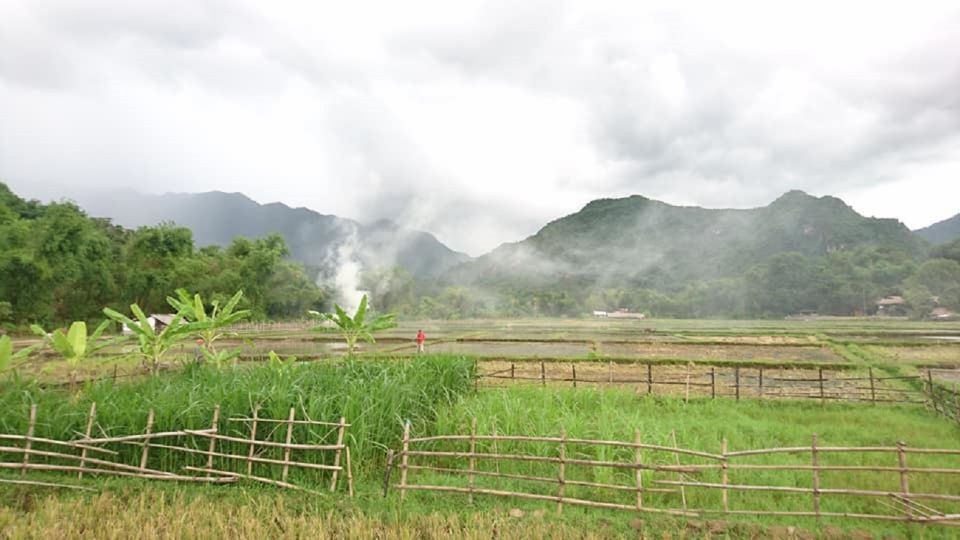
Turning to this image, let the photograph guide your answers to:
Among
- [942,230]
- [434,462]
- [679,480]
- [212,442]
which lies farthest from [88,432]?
[942,230]

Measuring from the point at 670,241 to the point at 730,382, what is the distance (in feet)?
366

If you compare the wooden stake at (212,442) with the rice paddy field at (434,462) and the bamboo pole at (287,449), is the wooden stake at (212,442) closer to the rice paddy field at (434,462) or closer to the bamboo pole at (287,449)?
the rice paddy field at (434,462)

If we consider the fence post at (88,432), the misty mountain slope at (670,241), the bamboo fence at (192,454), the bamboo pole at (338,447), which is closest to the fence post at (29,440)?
the bamboo fence at (192,454)

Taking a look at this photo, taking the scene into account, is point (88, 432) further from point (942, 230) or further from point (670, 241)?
point (942, 230)

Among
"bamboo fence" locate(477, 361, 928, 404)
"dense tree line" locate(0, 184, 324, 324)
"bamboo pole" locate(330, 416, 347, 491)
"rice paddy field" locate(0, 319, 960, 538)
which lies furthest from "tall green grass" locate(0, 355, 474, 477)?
"dense tree line" locate(0, 184, 324, 324)

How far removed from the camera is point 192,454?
541cm

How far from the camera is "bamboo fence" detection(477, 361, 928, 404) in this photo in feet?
36.7

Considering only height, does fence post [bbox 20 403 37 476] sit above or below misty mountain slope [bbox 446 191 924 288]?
below

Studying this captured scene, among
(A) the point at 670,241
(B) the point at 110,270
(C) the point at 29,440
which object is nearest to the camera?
(C) the point at 29,440

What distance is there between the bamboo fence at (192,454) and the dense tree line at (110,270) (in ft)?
97.1

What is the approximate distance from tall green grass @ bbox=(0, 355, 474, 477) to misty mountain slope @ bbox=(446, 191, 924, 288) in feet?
305

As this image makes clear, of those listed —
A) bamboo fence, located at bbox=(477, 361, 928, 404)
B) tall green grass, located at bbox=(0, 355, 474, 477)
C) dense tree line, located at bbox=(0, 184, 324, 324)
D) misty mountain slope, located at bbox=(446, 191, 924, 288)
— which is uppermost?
misty mountain slope, located at bbox=(446, 191, 924, 288)

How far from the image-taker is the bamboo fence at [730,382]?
11195mm

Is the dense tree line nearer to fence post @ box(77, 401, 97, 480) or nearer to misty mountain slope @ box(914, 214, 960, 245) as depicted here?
fence post @ box(77, 401, 97, 480)
